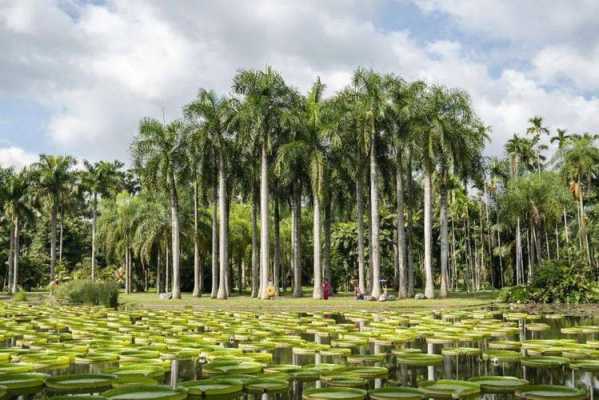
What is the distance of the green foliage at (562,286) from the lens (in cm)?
3155

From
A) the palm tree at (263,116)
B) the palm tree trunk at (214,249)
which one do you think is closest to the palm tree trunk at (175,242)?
the palm tree trunk at (214,249)

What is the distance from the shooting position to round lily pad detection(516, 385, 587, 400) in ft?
26.2

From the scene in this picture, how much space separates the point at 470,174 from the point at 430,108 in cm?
544

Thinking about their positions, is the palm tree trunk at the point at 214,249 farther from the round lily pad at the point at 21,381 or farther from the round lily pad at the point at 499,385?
the round lily pad at the point at 499,385

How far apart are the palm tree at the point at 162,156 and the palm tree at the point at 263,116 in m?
6.15

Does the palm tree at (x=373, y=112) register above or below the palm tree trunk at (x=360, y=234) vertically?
above

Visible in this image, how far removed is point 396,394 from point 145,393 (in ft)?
11.7

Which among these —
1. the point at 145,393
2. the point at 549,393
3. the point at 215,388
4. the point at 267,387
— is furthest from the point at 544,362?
the point at 145,393

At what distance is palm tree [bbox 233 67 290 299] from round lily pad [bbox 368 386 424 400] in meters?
28.6

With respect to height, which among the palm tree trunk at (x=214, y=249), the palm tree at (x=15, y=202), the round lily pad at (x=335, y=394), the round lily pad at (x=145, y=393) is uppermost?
the palm tree at (x=15, y=202)

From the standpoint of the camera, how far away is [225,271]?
130 ft

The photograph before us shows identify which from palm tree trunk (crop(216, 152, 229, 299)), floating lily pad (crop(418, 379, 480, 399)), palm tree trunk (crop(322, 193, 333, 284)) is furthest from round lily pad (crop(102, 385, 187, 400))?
palm tree trunk (crop(322, 193, 333, 284))

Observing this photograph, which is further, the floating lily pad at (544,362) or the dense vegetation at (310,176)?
the dense vegetation at (310,176)

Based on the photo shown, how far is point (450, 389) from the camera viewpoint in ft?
27.8
